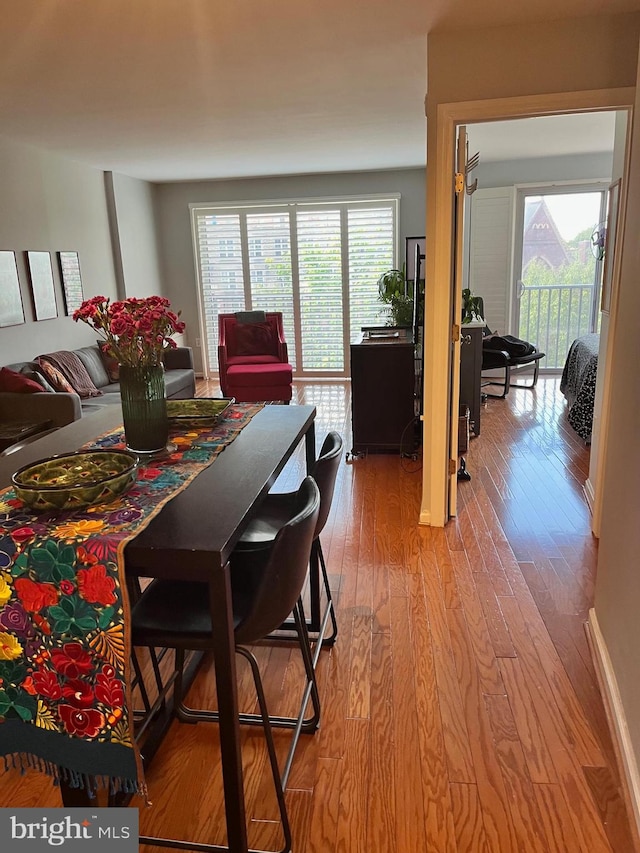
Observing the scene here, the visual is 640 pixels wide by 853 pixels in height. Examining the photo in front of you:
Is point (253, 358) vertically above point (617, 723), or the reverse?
point (253, 358)

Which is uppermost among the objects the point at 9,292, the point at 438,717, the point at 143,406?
the point at 9,292

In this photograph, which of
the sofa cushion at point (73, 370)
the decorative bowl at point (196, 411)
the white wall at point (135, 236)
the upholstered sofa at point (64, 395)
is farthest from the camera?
the white wall at point (135, 236)

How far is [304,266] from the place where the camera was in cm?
754

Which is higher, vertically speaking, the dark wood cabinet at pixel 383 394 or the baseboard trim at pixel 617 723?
the dark wood cabinet at pixel 383 394

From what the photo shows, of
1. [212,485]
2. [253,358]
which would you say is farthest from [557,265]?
[212,485]

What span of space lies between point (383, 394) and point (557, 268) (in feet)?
12.5

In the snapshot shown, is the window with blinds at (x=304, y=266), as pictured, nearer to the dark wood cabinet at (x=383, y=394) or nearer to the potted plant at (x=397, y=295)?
the potted plant at (x=397, y=295)

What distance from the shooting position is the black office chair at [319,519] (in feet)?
6.10

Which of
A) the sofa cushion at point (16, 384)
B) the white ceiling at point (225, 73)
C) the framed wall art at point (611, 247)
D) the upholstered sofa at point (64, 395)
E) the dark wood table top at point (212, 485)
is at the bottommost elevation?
the upholstered sofa at point (64, 395)

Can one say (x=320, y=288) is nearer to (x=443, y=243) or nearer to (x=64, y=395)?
(x=64, y=395)

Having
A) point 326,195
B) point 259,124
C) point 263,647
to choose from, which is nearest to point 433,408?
point 263,647

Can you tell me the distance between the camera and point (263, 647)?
236 cm

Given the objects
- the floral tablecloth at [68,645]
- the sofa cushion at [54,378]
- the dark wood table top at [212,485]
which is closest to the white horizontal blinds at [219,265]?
the sofa cushion at [54,378]

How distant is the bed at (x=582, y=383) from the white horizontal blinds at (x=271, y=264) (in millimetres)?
3460
